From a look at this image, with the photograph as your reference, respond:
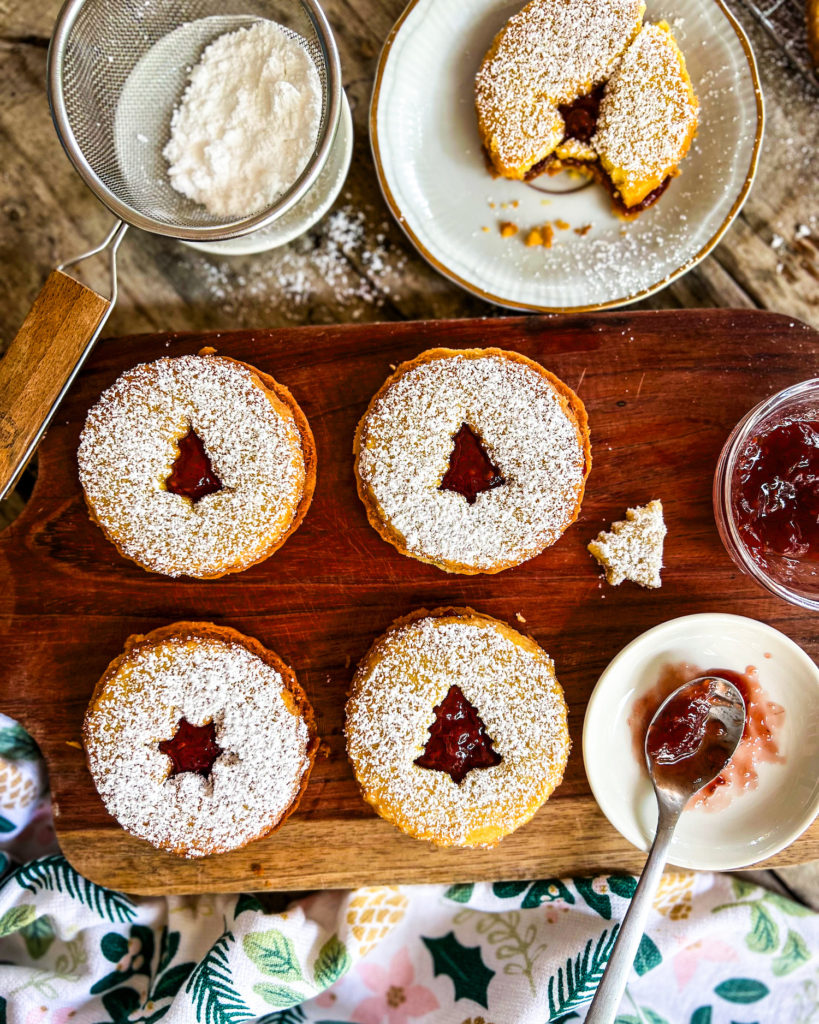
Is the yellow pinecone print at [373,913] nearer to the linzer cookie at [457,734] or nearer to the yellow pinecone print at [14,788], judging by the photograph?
the linzer cookie at [457,734]

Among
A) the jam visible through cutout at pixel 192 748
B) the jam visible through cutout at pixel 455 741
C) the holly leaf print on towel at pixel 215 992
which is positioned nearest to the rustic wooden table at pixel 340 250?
the jam visible through cutout at pixel 192 748

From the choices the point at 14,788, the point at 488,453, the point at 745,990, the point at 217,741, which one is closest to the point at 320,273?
the point at 488,453

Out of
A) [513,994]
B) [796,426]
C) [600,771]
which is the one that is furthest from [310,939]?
[796,426]

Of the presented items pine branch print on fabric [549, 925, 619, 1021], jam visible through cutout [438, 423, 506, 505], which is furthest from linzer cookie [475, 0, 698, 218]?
pine branch print on fabric [549, 925, 619, 1021]

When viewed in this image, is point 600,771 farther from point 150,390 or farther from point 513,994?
point 150,390

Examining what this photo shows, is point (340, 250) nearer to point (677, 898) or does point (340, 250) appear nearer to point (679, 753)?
point (679, 753)

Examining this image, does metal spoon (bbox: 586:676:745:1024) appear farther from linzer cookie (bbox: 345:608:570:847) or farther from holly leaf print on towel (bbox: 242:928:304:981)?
holly leaf print on towel (bbox: 242:928:304:981)
